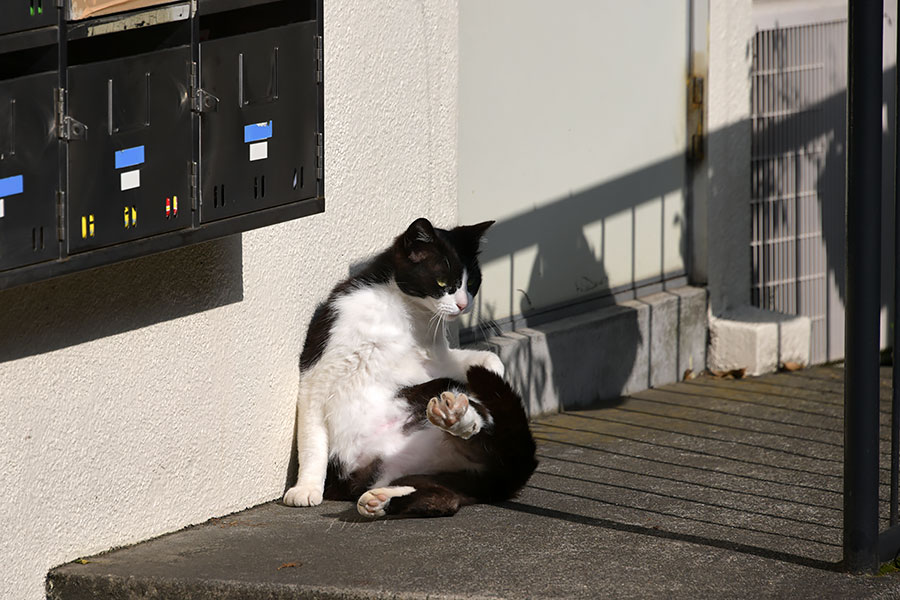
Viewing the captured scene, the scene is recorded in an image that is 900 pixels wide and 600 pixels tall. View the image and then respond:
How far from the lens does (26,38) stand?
3.28 m

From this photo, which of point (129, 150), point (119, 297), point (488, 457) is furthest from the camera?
point (488, 457)

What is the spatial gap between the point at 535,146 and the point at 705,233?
1399 millimetres

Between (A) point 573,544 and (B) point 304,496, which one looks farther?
(B) point 304,496

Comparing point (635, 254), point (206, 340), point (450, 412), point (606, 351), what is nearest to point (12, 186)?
point (206, 340)

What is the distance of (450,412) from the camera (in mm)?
4004

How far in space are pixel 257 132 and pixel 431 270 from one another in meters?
0.79

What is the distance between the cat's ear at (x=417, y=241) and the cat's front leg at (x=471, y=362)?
393 millimetres

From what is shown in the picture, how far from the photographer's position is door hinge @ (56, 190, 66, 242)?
3.42m

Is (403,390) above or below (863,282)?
below

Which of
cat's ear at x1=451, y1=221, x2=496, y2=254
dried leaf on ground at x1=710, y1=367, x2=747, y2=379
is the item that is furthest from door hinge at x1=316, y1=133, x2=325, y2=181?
dried leaf on ground at x1=710, y1=367, x2=747, y2=379

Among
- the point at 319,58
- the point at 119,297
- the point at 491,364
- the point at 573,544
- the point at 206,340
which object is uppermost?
the point at 319,58

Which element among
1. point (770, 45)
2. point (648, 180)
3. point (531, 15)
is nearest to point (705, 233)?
point (648, 180)

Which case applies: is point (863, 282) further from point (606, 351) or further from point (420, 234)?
point (606, 351)

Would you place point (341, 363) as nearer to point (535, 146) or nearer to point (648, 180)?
point (535, 146)
